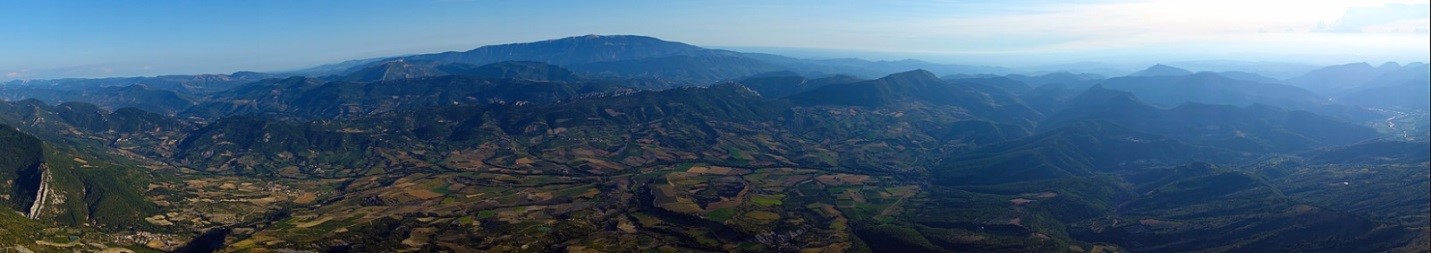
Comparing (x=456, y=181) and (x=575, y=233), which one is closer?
(x=575, y=233)

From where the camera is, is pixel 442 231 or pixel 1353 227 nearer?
pixel 1353 227

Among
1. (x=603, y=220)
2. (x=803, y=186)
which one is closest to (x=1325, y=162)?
(x=803, y=186)

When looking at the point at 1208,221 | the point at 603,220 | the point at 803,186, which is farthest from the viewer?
the point at 803,186

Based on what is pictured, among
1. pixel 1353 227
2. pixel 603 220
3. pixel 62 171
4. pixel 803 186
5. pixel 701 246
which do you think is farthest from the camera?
pixel 803 186

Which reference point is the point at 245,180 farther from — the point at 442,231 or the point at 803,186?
the point at 803,186

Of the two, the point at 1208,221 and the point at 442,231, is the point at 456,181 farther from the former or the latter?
the point at 1208,221

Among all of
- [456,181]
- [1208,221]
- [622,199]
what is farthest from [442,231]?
[1208,221]

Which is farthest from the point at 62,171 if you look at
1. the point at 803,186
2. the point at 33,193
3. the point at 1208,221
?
the point at 1208,221

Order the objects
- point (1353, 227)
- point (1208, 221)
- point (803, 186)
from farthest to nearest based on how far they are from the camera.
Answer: point (803, 186)
point (1208, 221)
point (1353, 227)

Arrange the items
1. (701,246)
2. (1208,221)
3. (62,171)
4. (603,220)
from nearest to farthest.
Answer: (701,246), (1208,221), (603,220), (62,171)
